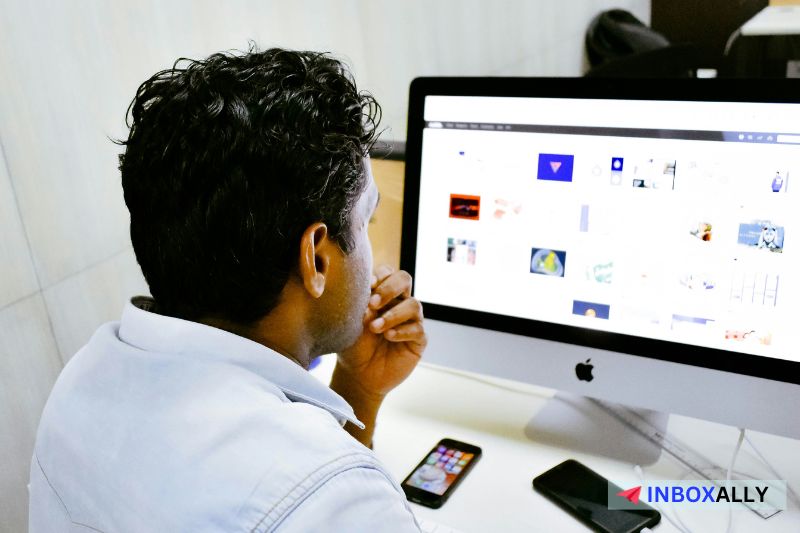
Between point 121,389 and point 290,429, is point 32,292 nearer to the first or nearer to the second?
point 121,389

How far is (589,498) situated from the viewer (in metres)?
0.93

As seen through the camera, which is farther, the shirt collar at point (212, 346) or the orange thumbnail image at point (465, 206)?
the orange thumbnail image at point (465, 206)

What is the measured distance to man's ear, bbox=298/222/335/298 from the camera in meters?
0.70

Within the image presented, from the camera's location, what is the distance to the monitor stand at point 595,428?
1.04 m

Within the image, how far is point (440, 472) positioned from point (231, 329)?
0.42 m

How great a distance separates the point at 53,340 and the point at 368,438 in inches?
18.6

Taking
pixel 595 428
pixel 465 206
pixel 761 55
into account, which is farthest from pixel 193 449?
pixel 761 55

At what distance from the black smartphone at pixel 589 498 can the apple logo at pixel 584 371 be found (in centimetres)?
12

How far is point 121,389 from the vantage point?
620 mm

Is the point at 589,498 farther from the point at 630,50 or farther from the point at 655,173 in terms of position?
the point at 630,50

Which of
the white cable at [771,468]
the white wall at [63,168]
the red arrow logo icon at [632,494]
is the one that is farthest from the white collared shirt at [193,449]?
the white cable at [771,468]

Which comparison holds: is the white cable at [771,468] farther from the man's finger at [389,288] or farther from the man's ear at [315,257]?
the man's ear at [315,257]

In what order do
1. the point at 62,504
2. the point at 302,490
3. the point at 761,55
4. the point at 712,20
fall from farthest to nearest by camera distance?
the point at 712,20 → the point at 761,55 → the point at 62,504 → the point at 302,490

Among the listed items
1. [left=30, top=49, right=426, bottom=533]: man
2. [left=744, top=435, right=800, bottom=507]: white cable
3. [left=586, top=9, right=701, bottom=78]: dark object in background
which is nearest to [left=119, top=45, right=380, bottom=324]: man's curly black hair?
[left=30, top=49, right=426, bottom=533]: man
